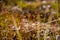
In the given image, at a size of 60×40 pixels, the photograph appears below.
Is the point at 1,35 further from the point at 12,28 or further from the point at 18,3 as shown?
the point at 18,3

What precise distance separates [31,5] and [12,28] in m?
1.71

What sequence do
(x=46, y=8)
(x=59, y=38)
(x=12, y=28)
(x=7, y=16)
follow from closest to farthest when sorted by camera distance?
(x=59, y=38) < (x=12, y=28) < (x=7, y=16) < (x=46, y=8)

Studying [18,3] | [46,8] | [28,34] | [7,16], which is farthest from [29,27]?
[18,3]

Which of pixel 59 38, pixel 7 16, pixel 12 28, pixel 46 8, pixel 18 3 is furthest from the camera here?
pixel 18 3

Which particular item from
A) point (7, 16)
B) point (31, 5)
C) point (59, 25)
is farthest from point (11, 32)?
point (31, 5)

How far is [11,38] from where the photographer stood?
8.80 ft

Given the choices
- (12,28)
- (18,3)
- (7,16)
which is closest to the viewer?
(12,28)

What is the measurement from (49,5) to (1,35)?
1896 millimetres

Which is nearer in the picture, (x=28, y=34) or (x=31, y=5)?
(x=28, y=34)

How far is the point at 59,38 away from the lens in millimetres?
2617

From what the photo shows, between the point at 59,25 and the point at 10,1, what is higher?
the point at 10,1

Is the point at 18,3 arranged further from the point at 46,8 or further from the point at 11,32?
the point at 11,32

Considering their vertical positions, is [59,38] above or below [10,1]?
below

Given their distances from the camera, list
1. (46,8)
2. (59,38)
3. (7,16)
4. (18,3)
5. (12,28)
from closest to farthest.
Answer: (59,38)
(12,28)
(7,16)
(46,8)
(18,3)
